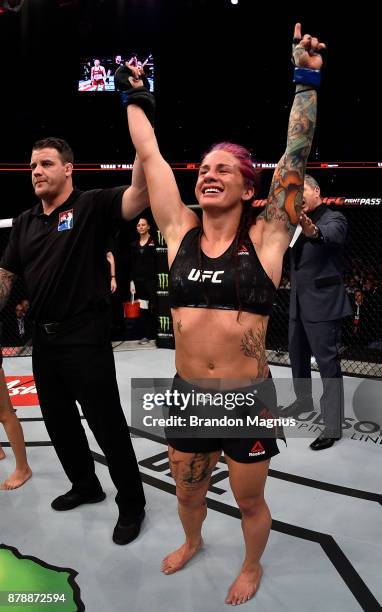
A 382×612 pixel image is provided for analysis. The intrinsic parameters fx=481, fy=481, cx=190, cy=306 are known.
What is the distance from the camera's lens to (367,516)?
2158 millimetres

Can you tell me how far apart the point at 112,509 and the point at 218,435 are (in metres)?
0.96

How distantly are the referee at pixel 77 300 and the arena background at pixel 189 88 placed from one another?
6.89 m

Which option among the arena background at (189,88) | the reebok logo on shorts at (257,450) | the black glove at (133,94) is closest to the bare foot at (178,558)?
the reebok logo on shorts at (257,450)

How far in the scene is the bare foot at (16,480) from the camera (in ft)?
7.98

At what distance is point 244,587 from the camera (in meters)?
1.65

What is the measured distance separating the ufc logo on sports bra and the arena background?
296 inches

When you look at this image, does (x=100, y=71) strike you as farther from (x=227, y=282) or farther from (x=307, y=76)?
(x=227, y=282)

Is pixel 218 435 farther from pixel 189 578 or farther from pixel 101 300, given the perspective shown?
pixel 101 300

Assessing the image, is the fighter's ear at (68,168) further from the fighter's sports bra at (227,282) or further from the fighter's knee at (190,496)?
the fighter's knee at (190,496)

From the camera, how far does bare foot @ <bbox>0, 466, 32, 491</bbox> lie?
95.8 inches

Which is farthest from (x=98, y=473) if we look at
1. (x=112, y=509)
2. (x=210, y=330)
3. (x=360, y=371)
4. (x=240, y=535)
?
(x=360, y=371)

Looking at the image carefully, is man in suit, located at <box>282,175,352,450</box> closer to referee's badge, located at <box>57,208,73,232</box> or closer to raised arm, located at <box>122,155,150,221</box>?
raised arm, located at <box>122,155,150,221</box>

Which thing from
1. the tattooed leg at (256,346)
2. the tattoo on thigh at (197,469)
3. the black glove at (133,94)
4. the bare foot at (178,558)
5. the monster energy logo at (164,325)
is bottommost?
the monster energy logo at (164,325)

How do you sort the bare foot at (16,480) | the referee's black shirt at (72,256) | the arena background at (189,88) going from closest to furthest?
the referee's black shirt at (72,256), the bare foot at (16,480), the arena background at (189,88)
